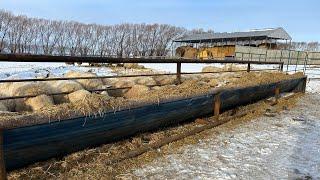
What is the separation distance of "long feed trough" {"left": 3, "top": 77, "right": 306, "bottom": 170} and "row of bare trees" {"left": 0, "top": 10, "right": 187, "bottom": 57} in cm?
6399

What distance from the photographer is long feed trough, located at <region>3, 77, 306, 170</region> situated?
3058 millimetres

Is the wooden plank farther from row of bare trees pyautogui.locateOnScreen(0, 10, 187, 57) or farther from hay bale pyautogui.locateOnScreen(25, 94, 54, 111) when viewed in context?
row of bare trees pyautogui.locateOnScreen(0, 10, 187, 57)

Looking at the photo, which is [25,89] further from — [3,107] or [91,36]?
[91,36]

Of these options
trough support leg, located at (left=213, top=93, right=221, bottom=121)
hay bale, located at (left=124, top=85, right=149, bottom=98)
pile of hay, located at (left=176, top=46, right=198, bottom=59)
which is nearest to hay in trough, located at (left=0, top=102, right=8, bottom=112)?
hay bale, located at (left=124, top=85, right=149, bottom=98)

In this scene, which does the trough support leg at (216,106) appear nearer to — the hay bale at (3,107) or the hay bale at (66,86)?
the hay bale at (66,86)

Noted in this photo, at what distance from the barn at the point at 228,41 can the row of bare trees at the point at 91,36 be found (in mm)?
18311

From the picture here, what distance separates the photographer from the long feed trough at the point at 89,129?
10.0 ft

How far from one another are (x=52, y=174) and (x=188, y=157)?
1576 mm

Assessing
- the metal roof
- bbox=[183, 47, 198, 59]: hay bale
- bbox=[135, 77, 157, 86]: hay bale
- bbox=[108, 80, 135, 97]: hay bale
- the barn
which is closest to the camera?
bbox=[108, 80, 135, 97]: hay bale

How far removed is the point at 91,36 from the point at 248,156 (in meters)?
76.4

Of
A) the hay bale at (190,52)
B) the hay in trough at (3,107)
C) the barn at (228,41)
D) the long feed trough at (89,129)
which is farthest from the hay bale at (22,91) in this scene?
the hay bale at (190,52)

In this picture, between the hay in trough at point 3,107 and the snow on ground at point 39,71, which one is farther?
the snow on ground at point 39,71

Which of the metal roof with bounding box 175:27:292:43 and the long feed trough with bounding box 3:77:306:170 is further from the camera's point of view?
the metal roof with bounding box 175:27:292:43

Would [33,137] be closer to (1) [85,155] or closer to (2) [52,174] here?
(2) [52,174]
